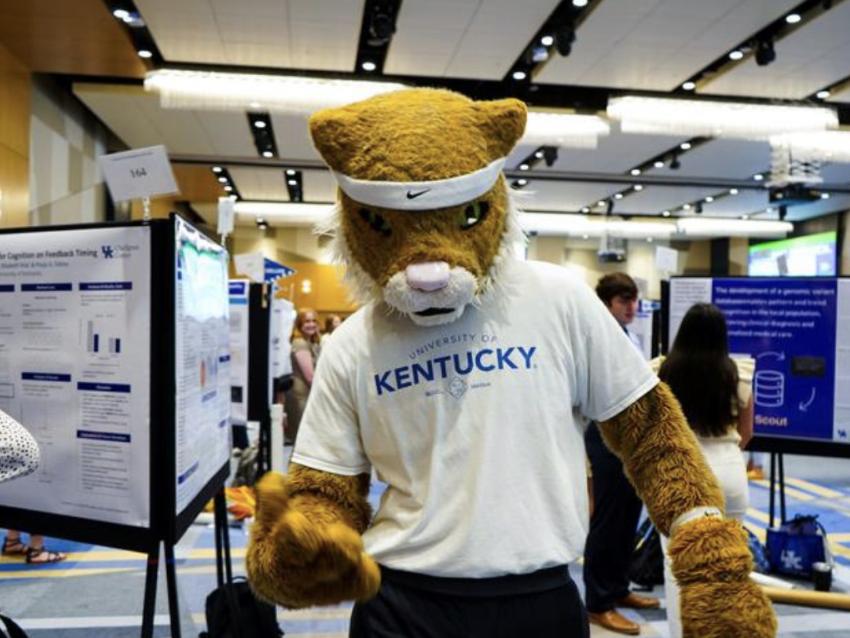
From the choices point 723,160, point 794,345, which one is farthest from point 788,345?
point 723,160

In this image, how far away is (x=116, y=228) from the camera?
175 centimetres

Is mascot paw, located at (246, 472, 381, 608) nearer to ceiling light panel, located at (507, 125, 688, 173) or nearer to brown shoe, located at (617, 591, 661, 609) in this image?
brown shoe, located at (617, 591, 661, 609)

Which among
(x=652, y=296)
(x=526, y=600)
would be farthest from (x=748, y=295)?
(x=652, y=296)

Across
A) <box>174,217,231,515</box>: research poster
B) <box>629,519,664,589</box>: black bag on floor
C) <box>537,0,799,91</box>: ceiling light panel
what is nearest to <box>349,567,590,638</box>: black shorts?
<box>174,217,231,515</box>: research poster

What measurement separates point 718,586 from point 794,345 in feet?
9.19

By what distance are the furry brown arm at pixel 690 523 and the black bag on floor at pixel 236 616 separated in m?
1.48

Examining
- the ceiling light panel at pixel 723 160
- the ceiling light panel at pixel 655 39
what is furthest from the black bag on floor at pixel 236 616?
the ceiling light panel at pixel 723 160

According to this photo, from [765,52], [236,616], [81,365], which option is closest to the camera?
[81,365]

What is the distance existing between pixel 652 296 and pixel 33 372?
673 inches

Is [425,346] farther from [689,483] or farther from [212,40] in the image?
[212,40]

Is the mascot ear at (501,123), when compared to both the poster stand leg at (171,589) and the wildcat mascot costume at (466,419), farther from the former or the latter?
the poster stand leg at (171,589)

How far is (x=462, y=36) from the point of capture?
600cm

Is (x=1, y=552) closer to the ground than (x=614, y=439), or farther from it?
closer to the ground

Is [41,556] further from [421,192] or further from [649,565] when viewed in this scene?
[421,192]
